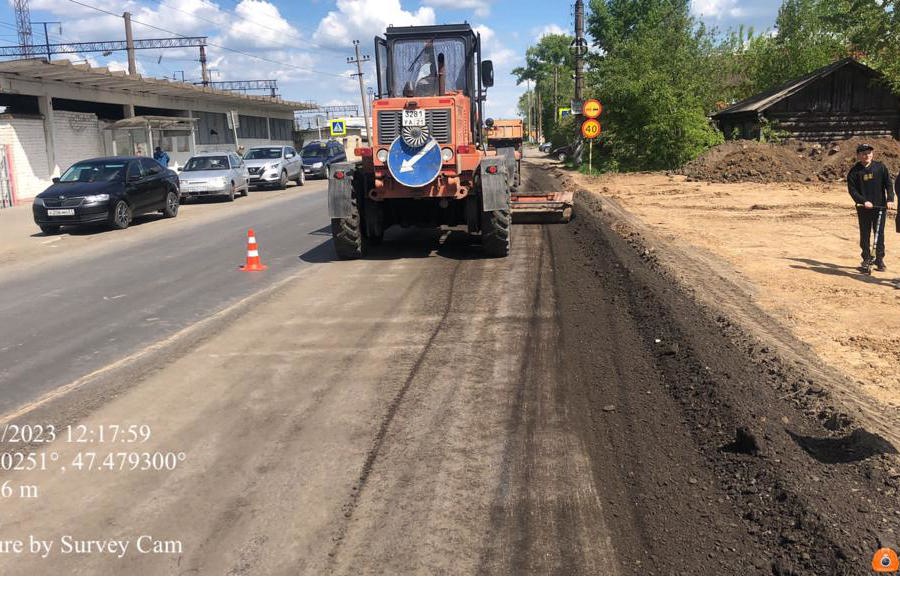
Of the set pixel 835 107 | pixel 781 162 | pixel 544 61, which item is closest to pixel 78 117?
pixel 781 162

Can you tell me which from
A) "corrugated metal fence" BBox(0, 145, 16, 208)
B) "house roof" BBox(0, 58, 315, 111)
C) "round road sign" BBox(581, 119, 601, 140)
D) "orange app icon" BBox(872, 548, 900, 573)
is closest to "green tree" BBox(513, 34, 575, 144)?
"house roof" BBox(0, 58, 315, 111)

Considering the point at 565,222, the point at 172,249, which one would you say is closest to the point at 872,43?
the point at 565,222

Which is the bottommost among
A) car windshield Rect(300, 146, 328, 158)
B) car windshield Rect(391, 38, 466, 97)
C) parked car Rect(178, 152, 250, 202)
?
parked car Rect(178, 152, 250, 202)

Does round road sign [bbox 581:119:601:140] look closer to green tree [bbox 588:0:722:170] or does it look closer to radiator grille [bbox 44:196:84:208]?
green tree [bbox 588:0:722:170]

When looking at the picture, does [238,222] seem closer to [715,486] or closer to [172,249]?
[172,249]

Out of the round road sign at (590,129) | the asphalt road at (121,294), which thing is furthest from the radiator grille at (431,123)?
the round road sign at (590,129)

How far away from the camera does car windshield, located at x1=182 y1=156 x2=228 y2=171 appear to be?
82.3 ft

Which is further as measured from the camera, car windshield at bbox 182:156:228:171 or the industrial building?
the industrial building

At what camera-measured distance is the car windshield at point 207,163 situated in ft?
82.3

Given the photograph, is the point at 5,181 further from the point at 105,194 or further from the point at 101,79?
the point at 105,194

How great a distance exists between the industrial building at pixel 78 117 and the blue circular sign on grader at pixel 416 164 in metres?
19.2

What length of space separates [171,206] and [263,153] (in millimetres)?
11908

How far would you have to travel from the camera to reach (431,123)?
37.4 feet

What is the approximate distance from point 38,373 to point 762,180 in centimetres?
2567
